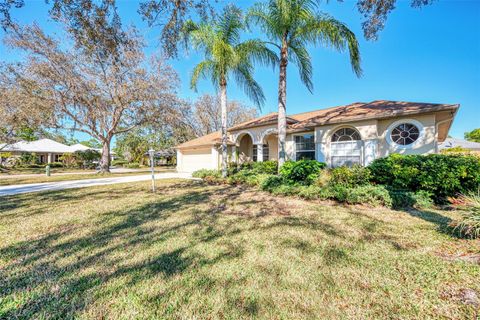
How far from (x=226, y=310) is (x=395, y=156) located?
812cm

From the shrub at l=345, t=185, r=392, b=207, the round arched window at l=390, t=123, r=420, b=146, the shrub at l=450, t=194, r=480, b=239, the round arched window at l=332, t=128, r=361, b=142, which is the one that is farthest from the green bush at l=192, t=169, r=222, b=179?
the shrub at l=450, t=194, r=480, b=239

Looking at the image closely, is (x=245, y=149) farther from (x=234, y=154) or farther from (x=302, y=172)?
(x=302, y=172)

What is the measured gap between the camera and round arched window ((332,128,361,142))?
10.9m

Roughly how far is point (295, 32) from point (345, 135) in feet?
19.9

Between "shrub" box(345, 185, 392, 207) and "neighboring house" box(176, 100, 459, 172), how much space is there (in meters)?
4.18

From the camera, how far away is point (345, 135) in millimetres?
11195

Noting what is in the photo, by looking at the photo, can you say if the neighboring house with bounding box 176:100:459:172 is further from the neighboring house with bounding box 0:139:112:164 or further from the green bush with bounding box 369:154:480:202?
the neighboring house with bounding box 0:139:112:164

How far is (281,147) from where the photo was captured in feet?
31.6

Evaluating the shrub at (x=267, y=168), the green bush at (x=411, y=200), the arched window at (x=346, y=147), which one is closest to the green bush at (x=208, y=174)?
the shrub at (x=267, y=168)

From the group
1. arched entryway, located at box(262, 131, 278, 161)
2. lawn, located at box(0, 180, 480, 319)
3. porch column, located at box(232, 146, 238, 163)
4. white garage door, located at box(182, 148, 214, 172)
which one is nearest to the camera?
lawn, located at box(0, 180, 480, 319)

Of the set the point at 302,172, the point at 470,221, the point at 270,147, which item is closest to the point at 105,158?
the point at 270,147

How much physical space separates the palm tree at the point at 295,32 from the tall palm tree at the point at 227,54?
0.90m

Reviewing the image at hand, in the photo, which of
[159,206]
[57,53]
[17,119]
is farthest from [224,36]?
[17,119]

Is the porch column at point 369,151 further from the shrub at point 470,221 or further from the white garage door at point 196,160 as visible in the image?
the white garage door at point 196,160
